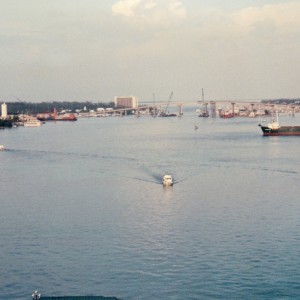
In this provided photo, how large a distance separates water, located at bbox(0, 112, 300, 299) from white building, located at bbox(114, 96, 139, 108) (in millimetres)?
62706

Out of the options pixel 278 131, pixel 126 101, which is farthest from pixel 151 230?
pixel 126 101

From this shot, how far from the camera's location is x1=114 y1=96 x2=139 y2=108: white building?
252 ft

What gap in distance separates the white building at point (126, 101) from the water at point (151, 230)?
6271cm

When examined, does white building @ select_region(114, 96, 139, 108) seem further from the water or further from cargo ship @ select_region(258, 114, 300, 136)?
the water

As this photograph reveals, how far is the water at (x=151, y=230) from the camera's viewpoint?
570 centimetres

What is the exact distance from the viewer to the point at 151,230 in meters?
7.61

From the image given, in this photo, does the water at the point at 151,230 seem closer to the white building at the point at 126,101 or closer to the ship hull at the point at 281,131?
the ship hull at the point at 281,131

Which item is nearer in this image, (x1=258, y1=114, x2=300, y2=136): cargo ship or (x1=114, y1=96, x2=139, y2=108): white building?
(x1=258, y1=114, x2=300, y2=136): cargo ship

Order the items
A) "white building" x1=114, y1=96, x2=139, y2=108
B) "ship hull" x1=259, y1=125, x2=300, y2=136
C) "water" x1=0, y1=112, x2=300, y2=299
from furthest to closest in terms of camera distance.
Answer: "white building" x1=114, y1=96, x2=139, y2=108
"ship hull" x1=259, y1=125, x2=300, y2=136
"water" x1=0, y1=112, x2=300, y2=299

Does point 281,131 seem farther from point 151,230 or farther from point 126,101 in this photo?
point 126,101

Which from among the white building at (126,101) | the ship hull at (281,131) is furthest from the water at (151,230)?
the white building at (126,101)

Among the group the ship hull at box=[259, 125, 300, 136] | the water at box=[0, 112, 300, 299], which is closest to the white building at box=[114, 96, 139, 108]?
the ship hull at box=[259, 125, 300, 136]

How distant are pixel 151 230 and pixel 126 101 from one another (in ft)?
232

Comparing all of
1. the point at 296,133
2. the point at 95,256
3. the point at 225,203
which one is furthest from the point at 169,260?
the point at 296,133
